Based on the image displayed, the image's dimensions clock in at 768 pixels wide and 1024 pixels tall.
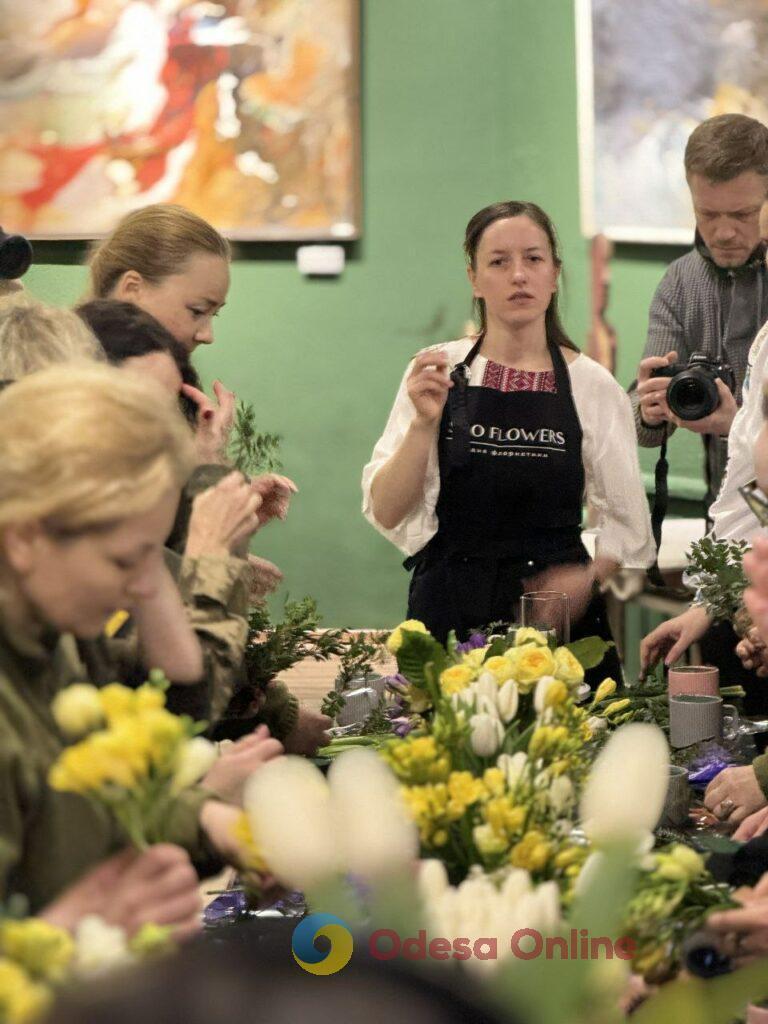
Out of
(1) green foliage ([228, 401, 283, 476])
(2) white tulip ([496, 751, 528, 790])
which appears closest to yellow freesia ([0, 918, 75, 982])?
(2) white tulip ([496, 751, 528, 790])

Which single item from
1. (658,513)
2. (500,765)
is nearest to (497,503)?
(658,513)

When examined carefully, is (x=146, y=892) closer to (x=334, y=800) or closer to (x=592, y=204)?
(x=334, y=800)

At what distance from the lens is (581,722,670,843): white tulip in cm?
105

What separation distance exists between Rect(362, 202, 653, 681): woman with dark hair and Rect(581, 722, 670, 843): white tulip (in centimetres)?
167

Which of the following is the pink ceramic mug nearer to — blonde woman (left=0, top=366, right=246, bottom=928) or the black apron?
the black apron

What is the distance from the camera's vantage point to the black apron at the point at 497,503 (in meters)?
2.82

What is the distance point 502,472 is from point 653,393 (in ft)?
1.32

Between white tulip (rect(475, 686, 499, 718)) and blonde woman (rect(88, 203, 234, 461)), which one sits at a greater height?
blonde woman (rect(88, 203, 234, 461))

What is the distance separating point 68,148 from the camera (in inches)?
214

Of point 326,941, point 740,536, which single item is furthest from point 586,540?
point 326,941

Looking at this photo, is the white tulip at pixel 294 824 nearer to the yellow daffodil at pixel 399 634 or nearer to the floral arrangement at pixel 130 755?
the floral arrangement at pixel 130 755

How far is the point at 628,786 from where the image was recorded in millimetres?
1064

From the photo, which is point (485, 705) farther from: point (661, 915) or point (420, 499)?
point (420, 499)

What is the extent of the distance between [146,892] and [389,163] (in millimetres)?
4830
